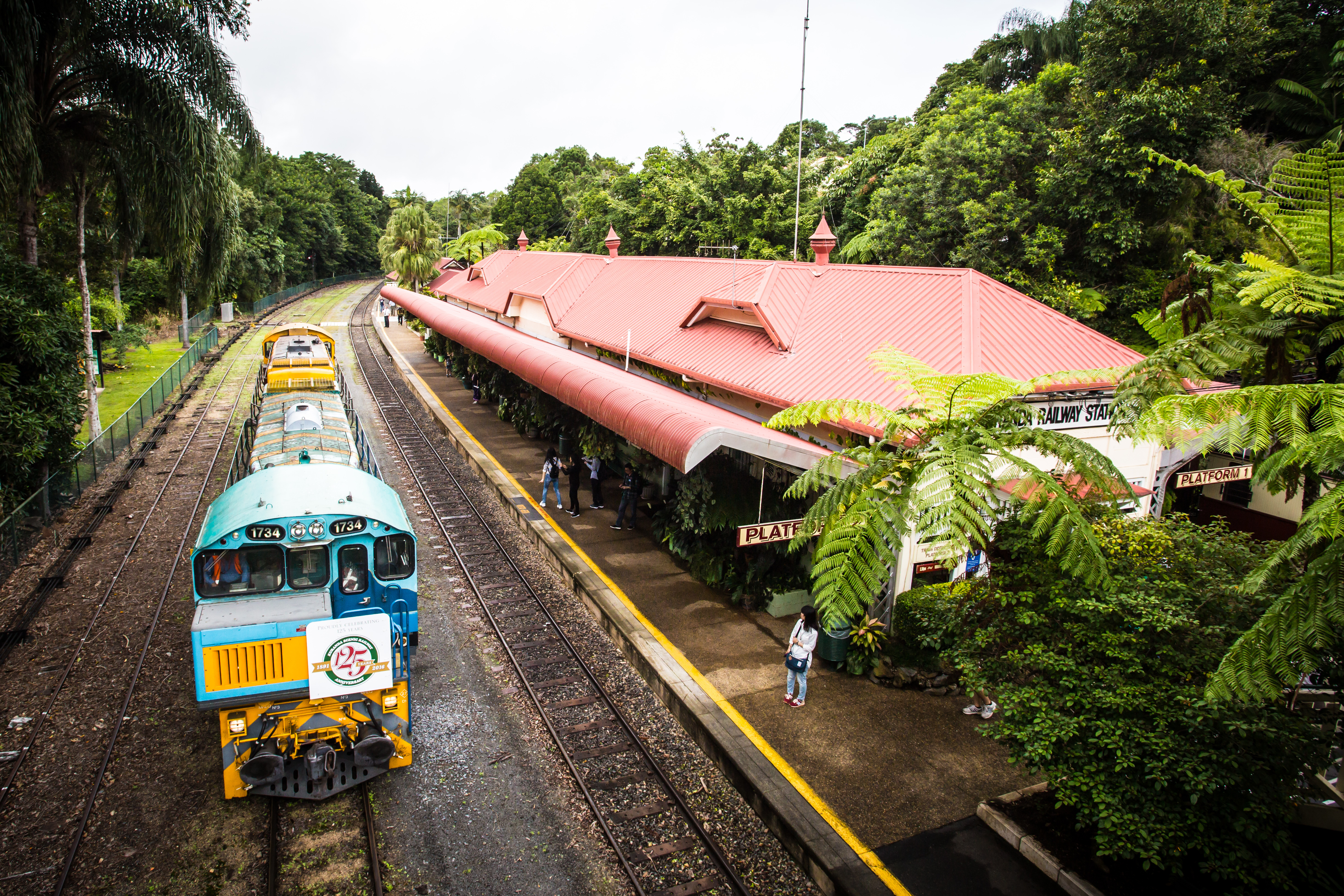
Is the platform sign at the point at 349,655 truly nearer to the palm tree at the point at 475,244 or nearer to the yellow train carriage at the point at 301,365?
the yellow train carriage at the point at 301,365

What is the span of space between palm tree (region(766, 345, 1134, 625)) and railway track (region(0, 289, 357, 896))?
815cm

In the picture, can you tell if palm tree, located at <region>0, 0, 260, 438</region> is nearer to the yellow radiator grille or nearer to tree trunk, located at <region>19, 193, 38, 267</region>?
tree trunk, located at <region>19, 193, 38, 267</region>

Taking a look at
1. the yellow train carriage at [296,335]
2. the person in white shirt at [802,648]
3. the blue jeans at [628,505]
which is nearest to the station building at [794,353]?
the person in white shirt at [802,648]

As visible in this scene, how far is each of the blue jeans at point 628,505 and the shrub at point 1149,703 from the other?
10.1m

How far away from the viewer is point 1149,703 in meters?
6.03

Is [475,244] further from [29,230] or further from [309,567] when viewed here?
[309,567]

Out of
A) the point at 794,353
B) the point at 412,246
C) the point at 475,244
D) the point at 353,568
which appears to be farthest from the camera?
the point at 475,244

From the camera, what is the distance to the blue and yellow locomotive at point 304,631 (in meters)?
7.95

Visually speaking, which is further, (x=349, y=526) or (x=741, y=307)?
(x=741, y=307)

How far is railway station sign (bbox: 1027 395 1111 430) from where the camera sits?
1183 centimetres

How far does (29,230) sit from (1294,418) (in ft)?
80.2

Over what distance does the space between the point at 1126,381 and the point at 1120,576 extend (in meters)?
2.42

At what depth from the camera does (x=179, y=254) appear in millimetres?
19938

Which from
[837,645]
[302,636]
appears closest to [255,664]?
[302,636]
